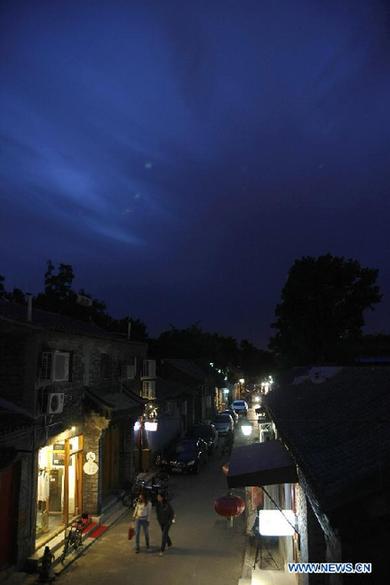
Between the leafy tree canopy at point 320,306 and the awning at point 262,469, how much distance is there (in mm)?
34728

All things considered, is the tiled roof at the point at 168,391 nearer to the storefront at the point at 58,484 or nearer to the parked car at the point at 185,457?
the parked car at the point at 185,457

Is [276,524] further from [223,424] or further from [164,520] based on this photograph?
[223,424]

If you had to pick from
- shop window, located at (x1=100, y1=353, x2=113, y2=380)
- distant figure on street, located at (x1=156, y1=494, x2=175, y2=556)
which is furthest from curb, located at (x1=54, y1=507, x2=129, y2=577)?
shop window, located at (x1=100, y1=353, x2=113, y2=380)

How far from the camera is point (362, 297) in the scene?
1806 inches

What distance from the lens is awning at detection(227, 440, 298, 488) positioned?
799 centimetres

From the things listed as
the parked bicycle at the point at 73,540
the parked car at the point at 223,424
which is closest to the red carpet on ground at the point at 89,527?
the parked bicycle at the point at 73,540

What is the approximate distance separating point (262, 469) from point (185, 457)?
18.0 m

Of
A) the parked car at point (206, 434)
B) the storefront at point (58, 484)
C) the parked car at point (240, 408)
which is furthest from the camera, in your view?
the parked car at point (240, 408)

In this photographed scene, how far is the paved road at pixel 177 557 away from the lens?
12.2 m

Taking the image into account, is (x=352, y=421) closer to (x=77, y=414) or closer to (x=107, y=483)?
(x=77, y=414)

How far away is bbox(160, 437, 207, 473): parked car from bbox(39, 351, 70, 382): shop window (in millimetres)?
11526

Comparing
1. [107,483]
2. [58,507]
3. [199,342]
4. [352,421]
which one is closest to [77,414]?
[58,507]

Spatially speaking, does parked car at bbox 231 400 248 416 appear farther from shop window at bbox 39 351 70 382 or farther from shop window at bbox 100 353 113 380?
shop window at bbox 39 351 70 382

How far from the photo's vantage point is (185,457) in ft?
82.2
